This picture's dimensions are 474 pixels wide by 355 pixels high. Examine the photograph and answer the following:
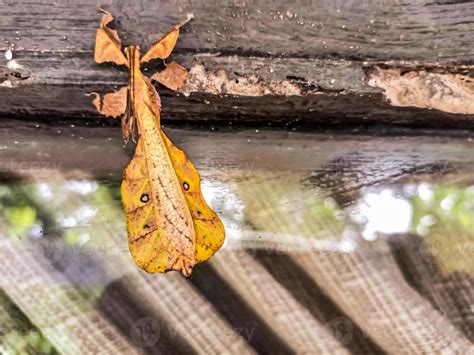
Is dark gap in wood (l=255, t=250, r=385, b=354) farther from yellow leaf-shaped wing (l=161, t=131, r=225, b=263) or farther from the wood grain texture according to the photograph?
the wood grain texture

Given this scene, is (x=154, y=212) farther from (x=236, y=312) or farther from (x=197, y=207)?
(x=236, y=312)

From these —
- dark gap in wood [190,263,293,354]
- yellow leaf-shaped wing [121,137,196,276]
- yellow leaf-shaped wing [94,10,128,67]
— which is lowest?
dark gap in wood [190,263,293,354]

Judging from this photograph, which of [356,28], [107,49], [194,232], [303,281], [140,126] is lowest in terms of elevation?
[303,281]

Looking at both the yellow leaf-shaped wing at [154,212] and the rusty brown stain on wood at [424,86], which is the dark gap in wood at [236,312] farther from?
the rusty brown stain on wood at [424,86]

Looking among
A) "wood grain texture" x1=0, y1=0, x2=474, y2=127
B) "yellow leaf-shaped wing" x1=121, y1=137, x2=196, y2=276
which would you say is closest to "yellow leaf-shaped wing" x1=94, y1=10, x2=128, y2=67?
"wood grain texture" x1=0, y1=0, x2=474, y2=127

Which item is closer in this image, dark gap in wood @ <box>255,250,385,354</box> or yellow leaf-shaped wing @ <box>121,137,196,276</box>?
yellow leaf-shaped wing @ <box>121,137,196,276</box>

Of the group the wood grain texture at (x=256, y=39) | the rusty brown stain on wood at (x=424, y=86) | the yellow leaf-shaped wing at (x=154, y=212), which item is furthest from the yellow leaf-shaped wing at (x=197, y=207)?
the rusty brown stain on wood at (x=424, y=86)

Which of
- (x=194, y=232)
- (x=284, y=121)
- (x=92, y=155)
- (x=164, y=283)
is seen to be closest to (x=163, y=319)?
(x=164, y=283)

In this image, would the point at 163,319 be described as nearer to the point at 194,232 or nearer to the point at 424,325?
the point at 194,232
